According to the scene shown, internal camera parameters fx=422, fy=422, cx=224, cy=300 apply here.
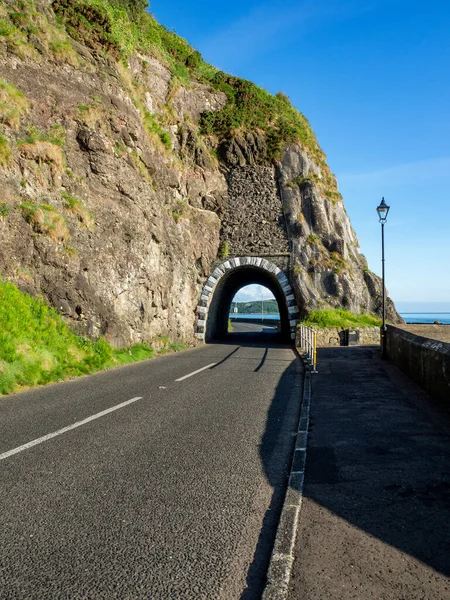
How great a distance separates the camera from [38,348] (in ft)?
36.1

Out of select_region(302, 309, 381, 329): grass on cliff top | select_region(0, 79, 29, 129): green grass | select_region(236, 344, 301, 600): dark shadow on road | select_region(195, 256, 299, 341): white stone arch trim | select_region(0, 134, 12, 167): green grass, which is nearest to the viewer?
select_region(236, 344, 301, 600): dark shadow on road

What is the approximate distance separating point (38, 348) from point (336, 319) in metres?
18.1

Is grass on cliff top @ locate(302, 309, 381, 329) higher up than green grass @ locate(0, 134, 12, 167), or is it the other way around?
green grass @ locate(0, 134, 12, 167)

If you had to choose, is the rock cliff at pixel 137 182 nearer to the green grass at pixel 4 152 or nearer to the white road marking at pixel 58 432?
the green grass at pixel 4 152

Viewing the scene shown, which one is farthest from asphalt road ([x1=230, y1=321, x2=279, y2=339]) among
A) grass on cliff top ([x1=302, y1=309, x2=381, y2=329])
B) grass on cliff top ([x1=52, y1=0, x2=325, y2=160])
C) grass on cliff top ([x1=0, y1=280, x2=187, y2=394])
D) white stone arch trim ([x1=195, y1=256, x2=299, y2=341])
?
grass on cliff top ([x1=0, y1=280, x2=187, y2=394])

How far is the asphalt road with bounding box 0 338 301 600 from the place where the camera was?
278 centimetres

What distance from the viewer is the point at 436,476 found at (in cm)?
452

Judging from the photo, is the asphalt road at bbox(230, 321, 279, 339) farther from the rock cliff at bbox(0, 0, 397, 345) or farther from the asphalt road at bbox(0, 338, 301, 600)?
the asphalt road at bbox(0, 338, 301, 600)

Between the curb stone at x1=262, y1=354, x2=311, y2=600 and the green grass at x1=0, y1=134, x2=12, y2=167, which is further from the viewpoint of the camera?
the green grass at x1=0, y1=134, x2=12, y2=167

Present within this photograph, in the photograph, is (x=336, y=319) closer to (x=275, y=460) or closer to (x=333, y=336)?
(x=333, y=336)

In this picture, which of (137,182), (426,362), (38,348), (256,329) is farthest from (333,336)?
(256,329)

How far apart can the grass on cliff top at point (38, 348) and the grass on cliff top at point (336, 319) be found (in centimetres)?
1353

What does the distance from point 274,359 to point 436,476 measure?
11.9m

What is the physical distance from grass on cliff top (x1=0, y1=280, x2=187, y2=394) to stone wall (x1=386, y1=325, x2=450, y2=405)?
868cm
